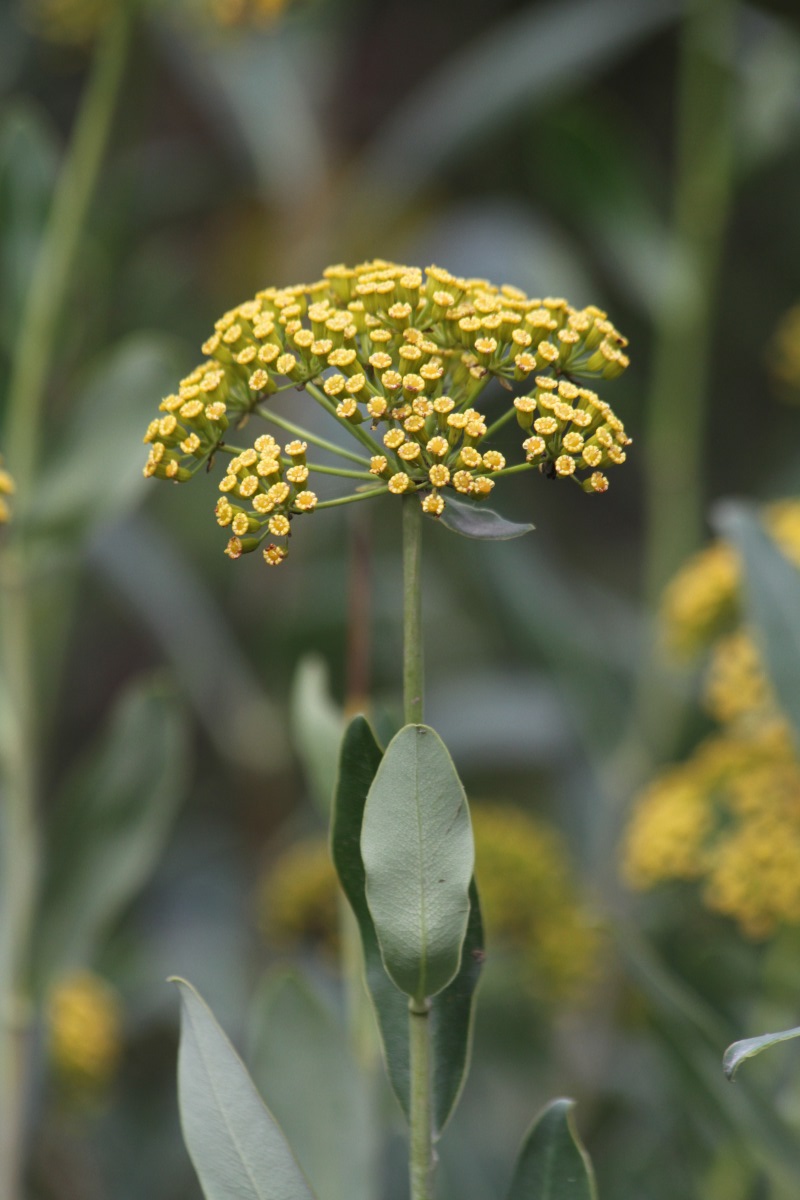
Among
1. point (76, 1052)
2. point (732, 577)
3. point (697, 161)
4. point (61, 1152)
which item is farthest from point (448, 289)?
point (61, 1152)

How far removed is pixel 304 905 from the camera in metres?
1.20

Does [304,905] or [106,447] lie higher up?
[106,447]

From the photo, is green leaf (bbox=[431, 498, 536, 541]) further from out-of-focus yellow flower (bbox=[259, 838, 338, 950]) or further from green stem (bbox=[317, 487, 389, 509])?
out-of-focus yellow flower (bbox=[259, 838, 338, 950])

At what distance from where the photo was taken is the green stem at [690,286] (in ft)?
4.68

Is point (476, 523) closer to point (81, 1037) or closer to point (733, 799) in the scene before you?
point (733, 799)

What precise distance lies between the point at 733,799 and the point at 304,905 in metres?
0.43

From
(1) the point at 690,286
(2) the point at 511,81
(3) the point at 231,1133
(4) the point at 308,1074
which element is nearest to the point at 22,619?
(4) the point at 308,1074

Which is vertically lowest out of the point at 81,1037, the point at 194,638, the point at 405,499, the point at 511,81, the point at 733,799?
the point at 81,1037

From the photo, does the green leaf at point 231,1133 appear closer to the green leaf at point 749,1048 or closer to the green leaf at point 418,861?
the green leaf at point 418,861

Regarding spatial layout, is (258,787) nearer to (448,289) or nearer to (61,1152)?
(61,1152)

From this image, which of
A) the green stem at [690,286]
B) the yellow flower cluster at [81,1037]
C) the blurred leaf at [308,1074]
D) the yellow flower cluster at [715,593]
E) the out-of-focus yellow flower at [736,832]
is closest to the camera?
the blurred leaf at [308,1074]

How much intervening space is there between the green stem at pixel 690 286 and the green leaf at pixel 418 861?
36.7 inches

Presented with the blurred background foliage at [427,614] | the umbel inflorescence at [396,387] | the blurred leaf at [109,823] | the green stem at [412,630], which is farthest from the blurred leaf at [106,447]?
the green stem at [412,630]

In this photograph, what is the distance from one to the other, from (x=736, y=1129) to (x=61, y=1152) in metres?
0.78
